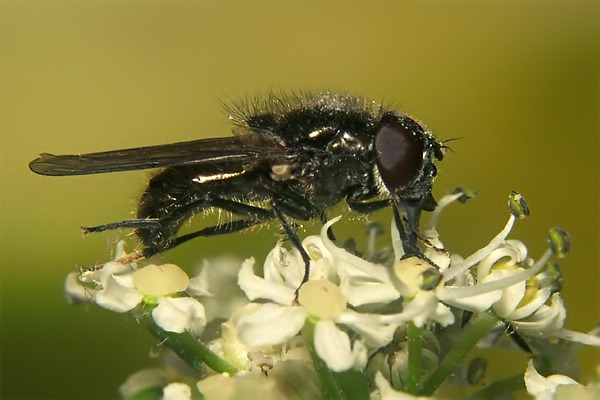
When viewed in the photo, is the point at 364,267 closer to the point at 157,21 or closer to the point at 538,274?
the point at 538,274

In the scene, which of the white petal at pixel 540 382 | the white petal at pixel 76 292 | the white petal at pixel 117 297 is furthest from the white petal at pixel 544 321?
the white petal at pixel 76 292

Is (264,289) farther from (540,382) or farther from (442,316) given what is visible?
(540,382)

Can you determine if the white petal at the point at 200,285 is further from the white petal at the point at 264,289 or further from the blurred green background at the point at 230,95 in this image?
the blurred green background at the point at 230,95

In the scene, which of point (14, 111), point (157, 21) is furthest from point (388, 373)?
point (157, 21)

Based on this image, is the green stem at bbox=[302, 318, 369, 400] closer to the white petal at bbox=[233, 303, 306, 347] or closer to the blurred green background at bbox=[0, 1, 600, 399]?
the white petal at bbox=[233, 303, 306, 347]

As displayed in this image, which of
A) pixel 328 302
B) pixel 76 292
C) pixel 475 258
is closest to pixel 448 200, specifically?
pixel 475 258

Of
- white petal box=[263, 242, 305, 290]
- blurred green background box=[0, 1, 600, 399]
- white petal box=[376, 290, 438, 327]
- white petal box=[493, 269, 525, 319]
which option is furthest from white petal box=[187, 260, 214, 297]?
blurred green background box=[0, 1, 600, 399]
